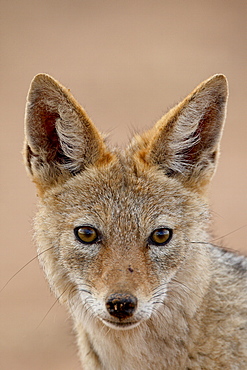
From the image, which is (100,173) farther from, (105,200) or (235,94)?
(235,94)

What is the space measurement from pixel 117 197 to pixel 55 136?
2.67 ft

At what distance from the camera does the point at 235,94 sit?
1927 centimetres

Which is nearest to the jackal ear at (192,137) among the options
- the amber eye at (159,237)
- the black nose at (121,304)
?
the amber eye at (159,237)

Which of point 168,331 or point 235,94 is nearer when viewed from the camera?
point 168,331

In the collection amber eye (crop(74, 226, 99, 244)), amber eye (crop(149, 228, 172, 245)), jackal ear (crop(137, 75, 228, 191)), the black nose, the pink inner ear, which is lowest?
the black nose

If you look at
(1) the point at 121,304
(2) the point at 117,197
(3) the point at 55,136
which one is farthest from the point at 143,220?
(3) the point at 55,136

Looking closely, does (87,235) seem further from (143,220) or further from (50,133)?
(50,133)

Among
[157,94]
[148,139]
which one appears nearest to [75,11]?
[157,94]

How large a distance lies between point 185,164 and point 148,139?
39 cm

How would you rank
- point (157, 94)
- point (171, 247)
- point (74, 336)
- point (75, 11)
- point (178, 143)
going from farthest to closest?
point (75, 11) → point (157, 94) → point (74, 336) → point (178, 143) → point (171, 247)

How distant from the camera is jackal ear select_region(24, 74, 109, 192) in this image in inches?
212

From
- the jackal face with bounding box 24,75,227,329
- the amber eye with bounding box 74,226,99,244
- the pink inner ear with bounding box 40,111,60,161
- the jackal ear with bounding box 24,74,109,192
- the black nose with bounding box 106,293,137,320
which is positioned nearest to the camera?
the black nose with bounding box 106,293,137,320

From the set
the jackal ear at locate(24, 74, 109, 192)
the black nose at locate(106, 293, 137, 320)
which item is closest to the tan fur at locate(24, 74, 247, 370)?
the jackal ear at locate(24, 74, 109, 192)

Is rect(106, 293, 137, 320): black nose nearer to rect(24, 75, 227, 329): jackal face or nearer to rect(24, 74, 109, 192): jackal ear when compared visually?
rect(24, 75, 227, 329): jackal face
